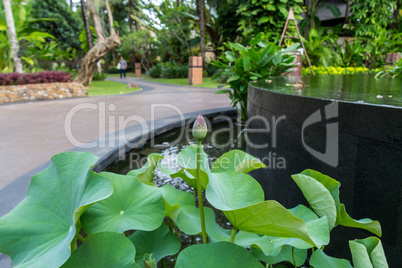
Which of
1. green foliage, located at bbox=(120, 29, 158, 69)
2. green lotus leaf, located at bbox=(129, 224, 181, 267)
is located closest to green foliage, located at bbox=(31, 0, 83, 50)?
green foliage, located at bbox=(120, 29, 158, 69)

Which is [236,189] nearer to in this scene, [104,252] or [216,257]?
[216,257]

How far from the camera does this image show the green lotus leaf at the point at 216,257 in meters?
0.75

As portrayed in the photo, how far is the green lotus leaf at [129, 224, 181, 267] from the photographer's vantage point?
38.4 inches

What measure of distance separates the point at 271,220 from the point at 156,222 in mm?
372

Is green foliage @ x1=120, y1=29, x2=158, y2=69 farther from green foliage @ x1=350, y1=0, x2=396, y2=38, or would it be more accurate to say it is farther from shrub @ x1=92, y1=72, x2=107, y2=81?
green foliage @ x1=350, y1=0, x2=396, y2=38

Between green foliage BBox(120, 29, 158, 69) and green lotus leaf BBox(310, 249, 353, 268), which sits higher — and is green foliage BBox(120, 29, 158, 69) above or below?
above

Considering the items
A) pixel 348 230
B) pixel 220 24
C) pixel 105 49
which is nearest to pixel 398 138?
pixel 348 230

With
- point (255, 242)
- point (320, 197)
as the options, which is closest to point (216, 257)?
point (255, 242)

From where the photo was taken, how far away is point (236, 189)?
94 cm

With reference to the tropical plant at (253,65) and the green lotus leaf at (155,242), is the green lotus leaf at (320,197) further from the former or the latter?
the tropical plant at (253,65)

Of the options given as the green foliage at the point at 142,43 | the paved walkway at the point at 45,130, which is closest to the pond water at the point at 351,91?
the paved walkway at the point at 45,130

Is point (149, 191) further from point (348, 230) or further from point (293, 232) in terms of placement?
point (348, 230)

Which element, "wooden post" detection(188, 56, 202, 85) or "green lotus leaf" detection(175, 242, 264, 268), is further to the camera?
"wooden post" detection(188, 56, 202, 85)

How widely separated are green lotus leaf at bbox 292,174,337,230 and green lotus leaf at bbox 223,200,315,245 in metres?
0.24
